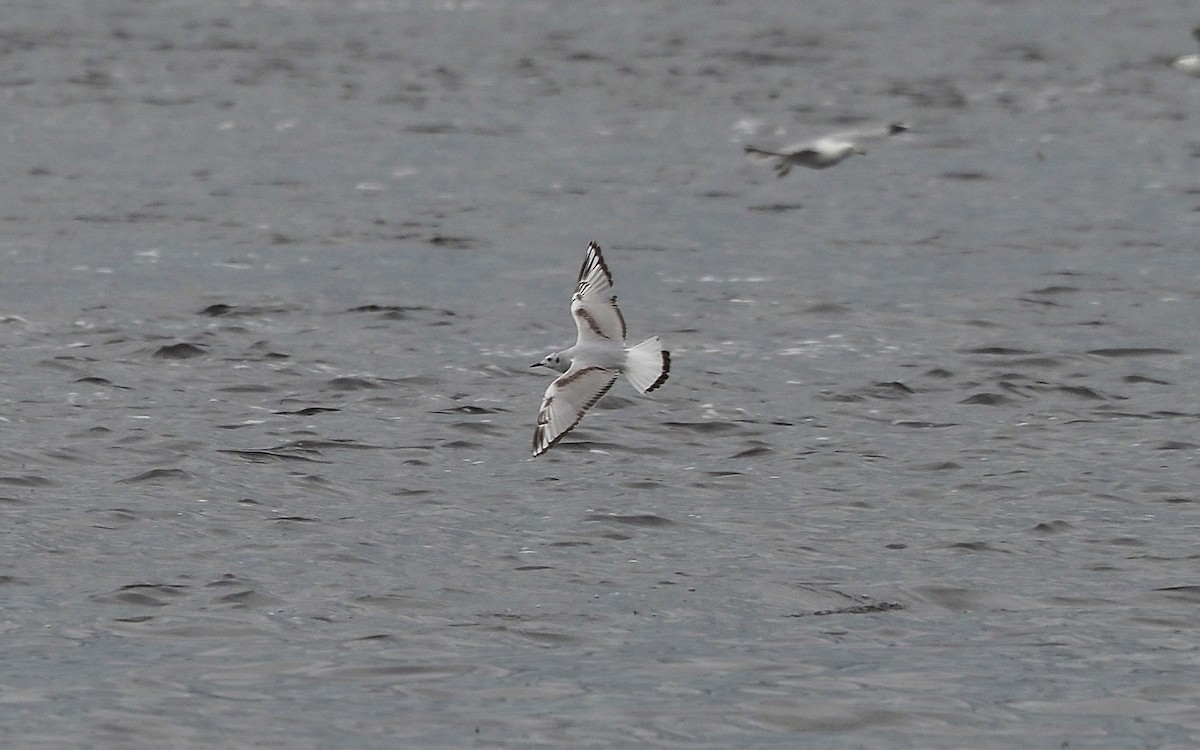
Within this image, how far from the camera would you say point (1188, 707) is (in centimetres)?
1120

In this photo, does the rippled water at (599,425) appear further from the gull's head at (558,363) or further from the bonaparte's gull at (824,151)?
the bonaparte's gull at (824,151)

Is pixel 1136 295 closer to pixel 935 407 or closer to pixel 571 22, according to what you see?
pixel 935 407

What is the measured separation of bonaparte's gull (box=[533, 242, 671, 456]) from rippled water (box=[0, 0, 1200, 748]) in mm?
790

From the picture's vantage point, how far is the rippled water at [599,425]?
1152cm

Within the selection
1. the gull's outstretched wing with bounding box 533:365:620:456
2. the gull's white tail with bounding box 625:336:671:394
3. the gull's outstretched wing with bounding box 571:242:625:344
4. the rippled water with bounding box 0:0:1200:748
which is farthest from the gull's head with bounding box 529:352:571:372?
the rippled water with bounding box 0:0:1200:748

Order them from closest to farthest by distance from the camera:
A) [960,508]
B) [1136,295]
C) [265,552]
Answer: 1. [265,552]
2. [960,508]
3. [1136,295]

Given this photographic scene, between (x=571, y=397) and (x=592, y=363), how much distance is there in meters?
0.33

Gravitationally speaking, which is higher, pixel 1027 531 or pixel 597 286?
pixel 597 286

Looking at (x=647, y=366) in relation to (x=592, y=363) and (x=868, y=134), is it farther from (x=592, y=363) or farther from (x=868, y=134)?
(x=868, y=134)

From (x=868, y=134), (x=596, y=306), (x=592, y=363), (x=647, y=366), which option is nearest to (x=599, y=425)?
(x=596, y=306)

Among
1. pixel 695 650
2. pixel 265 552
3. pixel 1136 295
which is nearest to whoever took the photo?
pixel 695 650

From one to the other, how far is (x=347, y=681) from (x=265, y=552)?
2641 mm

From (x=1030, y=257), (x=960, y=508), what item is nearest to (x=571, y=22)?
(x=1030, y=257)

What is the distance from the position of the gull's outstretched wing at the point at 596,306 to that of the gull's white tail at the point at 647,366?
33cm
